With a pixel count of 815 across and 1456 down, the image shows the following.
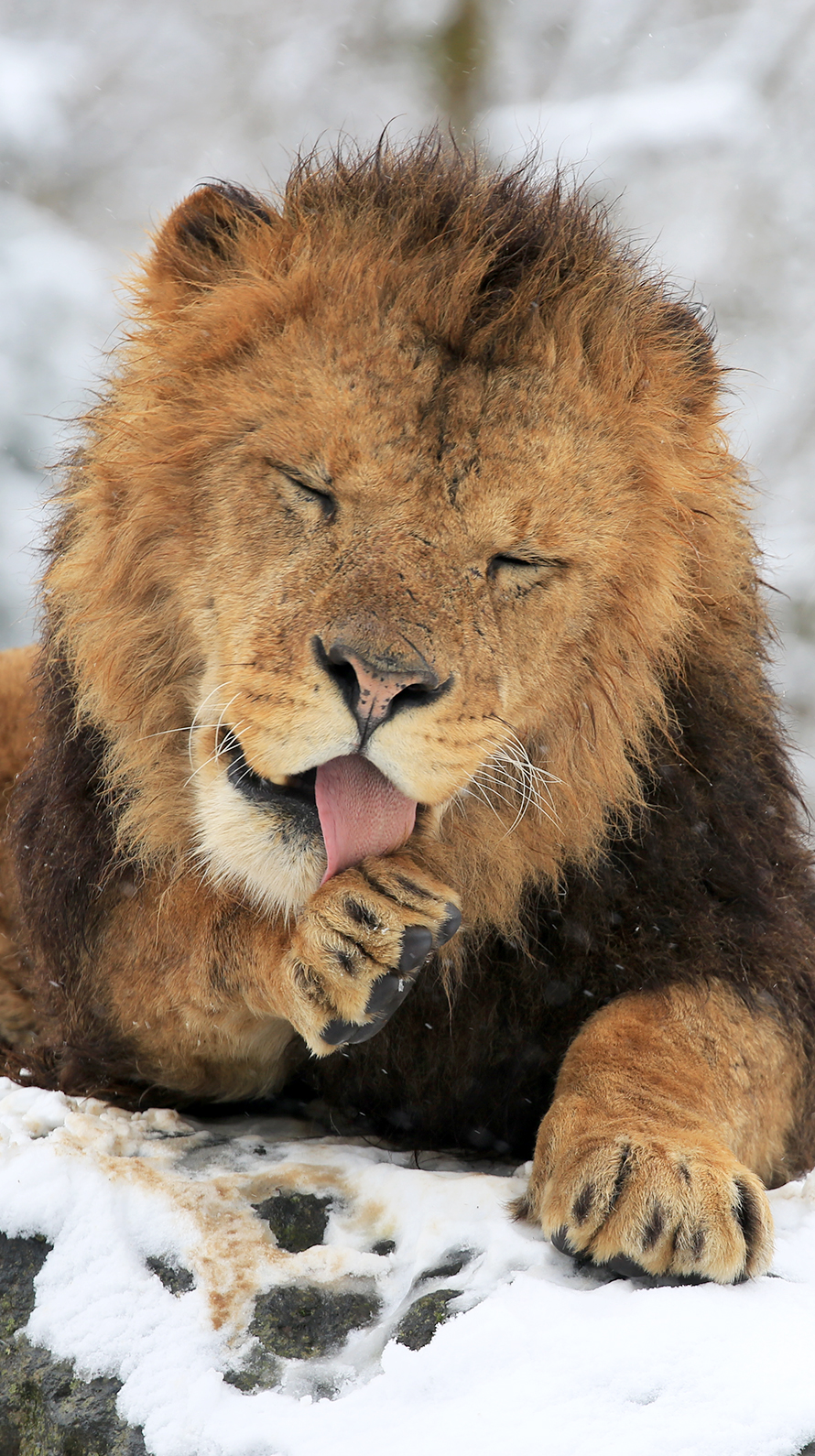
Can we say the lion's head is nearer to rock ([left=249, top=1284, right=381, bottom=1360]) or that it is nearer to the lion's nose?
the lion's nose

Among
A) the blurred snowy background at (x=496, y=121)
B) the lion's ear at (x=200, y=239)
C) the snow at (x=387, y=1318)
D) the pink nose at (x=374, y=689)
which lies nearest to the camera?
the snow at (x=387, y=1318)

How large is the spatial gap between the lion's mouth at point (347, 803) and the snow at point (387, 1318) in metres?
0.59

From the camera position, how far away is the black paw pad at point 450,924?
2.05 meters

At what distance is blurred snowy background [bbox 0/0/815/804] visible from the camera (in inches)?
278

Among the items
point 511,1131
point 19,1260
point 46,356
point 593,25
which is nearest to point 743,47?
point 593,25

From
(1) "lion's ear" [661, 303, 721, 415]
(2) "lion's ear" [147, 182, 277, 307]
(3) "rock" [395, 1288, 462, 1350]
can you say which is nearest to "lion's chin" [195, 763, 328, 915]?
(3) "rock" [395, 1288, 462, 1350]

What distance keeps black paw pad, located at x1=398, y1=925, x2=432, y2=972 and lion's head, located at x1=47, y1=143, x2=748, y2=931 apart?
6.4 inches

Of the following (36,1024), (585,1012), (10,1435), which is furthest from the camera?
(36,1024)

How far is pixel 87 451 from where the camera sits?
262 cm

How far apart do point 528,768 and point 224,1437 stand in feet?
3.62

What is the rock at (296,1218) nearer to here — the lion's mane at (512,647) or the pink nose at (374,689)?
the lion's mane at (512,647)

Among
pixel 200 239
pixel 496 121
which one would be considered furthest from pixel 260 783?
pixel 496 121

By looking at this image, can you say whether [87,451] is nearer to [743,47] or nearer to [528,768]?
→ [528,768]

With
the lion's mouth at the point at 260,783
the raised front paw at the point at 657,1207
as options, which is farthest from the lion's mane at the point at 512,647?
the raised front paw at the point at 657,1207
